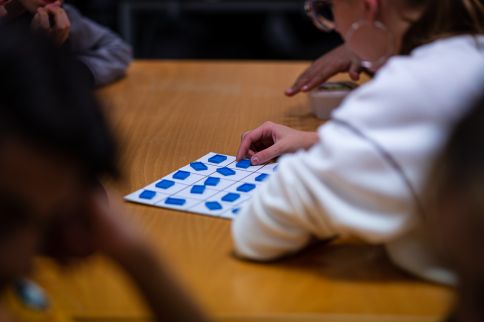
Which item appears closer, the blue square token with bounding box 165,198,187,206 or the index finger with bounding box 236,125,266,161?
the blue square token with bounding box 165,198,187,206

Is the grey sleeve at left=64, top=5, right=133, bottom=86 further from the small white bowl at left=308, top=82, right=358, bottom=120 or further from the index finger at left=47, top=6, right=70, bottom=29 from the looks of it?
the small white bowl at left=308, top=82, right=358, bottom=120

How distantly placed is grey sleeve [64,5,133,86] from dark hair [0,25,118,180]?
3.69 ft

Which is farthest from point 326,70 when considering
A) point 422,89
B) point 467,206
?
point 467,206

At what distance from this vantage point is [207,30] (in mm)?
4141

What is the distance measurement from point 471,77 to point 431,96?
51mm

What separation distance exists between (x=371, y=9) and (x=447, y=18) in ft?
0.31

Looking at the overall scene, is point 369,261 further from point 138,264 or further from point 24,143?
point 24,143

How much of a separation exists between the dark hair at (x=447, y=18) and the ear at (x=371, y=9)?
0.15 feet

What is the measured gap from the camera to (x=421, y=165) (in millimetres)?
773

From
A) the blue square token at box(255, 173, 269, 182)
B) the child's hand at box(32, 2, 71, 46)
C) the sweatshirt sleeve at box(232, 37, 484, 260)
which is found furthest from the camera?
the child's hand at box(32, 2, 71, 46)

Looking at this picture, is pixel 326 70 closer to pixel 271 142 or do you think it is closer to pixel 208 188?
pixel 271 142

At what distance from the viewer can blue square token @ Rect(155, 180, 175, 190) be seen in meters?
1.11

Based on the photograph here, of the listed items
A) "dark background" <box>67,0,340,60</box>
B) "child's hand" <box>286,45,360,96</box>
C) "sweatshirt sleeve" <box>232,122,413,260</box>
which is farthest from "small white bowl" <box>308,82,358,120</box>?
"dark background" <box>67,0,340,60</box>

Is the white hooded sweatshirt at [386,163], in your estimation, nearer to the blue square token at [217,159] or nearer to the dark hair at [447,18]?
the dark hair at [447,18]
